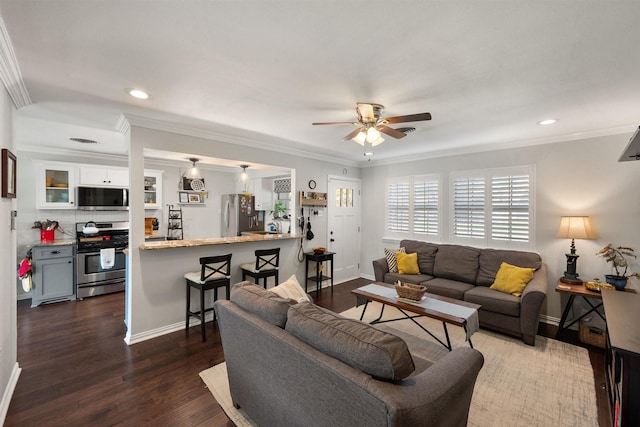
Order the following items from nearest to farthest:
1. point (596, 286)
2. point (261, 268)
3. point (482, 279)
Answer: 1. point (596, 286)
2. point (482, 279)
3. point (261, 268)

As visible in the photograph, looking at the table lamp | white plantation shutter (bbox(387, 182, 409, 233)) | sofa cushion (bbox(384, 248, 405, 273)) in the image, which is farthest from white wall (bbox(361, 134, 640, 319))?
sofa cushion (bbox(384, 248, 405, 273))

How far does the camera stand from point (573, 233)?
3455mm

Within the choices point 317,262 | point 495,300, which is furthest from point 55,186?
point 495,300

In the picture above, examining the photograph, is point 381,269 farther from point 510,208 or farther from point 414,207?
point 510,208

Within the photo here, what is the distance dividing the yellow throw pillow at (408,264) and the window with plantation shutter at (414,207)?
765 mm

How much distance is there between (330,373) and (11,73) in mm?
2926

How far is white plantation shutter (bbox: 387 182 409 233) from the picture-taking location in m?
5.43

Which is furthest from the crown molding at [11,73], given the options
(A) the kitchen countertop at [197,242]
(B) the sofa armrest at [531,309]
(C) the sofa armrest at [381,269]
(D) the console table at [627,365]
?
(B) the sofa armrest at [531,309]

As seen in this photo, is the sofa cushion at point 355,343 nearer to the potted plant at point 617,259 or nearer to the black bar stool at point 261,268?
the black bar stool at point 261,268

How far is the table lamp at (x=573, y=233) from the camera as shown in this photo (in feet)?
11.2

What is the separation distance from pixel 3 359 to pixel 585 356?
521 centimetres

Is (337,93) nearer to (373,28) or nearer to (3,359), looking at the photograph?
(373,28)

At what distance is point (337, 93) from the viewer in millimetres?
2457

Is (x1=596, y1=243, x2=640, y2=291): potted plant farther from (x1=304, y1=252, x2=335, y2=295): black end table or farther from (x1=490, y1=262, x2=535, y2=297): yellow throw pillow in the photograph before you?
(x1=304, y1=252, x2=335, y2=295): black end table
